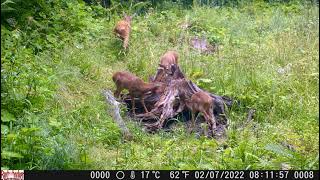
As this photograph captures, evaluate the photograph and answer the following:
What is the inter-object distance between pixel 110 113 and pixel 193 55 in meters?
2.68

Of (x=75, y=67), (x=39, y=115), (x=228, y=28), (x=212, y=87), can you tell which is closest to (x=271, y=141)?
(x=212, y=87)

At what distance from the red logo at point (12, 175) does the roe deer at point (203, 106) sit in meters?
2.62

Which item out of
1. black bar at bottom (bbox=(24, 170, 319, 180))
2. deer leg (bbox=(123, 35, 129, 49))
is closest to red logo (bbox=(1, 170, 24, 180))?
black bar at bottom (bbox=(24, 170, 319, 180))

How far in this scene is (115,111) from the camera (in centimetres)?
745

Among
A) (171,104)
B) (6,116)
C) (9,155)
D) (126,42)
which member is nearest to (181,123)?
(171,104)

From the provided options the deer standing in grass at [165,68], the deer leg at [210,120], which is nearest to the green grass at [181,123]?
the deer leg at [210,120]

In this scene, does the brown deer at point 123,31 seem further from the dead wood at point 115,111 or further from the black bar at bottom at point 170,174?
the black bar at bottom at point 170,174

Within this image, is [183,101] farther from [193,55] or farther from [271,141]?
[193,55]

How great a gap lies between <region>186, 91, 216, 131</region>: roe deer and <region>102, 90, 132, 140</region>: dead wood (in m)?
0.87

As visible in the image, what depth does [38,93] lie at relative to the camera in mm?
6805

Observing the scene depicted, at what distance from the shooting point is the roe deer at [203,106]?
7.27m

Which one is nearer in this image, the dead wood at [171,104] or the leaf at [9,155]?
the leaf at [9,155]

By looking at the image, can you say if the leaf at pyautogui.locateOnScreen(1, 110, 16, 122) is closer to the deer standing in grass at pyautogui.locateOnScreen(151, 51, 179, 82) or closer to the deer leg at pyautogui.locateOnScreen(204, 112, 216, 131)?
the deer leg at pyautogui.locateOnScreen(204, 112, 216, 131)

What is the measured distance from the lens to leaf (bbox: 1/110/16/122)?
19.6 feet
